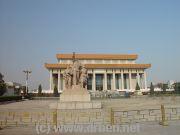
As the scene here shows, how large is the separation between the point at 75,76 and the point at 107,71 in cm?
4806

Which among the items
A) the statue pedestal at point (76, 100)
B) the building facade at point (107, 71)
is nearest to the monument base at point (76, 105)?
the statue pedestal at point (76, 100)

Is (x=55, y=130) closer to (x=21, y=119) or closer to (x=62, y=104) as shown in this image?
(x=21, y=119)

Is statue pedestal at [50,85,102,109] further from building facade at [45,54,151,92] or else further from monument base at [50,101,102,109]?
building facade at [45,54,151,92]

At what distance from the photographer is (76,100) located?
16672mm

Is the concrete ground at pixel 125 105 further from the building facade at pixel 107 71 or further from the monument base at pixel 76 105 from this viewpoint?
the building facade at pixel 107 71

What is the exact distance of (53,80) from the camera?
221ft

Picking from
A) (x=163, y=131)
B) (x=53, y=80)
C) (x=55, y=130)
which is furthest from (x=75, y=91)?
(x=53, y=80)

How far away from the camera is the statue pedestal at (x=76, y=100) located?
51.4 feet

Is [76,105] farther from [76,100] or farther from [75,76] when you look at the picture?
[75,76]

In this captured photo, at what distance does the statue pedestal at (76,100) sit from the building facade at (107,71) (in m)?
45.9

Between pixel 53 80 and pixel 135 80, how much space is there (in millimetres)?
25807

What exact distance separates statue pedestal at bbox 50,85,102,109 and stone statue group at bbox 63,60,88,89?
0.63m

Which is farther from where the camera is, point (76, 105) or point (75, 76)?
point (75, 76)

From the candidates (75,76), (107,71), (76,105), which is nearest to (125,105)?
(75,76)
